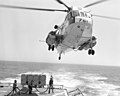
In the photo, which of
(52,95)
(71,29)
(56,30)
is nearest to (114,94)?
(52,95)

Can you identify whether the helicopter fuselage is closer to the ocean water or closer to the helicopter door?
the helicopter door

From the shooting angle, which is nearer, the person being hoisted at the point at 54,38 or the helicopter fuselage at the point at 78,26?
the helicopter fuselage at the point at 78,26

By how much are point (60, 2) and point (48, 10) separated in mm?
1264

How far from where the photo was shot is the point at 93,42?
20859 mm

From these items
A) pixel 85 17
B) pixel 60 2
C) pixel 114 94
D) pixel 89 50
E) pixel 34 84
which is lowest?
pixel 114 94

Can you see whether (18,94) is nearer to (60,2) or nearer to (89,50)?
(89,50)

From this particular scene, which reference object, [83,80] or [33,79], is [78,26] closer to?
[33,79]

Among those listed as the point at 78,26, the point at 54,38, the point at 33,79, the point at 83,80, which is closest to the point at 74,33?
the point at 78,26

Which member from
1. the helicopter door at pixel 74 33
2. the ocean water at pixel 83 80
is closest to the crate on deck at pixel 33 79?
the helicopter door at pixel 74 33

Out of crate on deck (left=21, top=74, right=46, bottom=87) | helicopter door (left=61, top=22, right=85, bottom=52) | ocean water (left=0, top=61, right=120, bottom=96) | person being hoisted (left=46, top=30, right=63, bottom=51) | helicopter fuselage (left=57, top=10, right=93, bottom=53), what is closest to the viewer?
helicopter fuselage (left=57, top=10, right=93, bottom=53)

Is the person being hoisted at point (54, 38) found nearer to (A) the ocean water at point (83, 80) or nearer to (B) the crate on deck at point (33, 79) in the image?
(B) the crate on deck at point (33, 79)

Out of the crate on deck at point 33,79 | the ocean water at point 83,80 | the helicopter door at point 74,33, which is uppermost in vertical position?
the helicopter door at point 74,33

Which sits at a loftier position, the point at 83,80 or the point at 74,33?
the point at 74,33

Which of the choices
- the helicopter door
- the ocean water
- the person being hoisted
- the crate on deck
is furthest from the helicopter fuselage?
the ocean water
